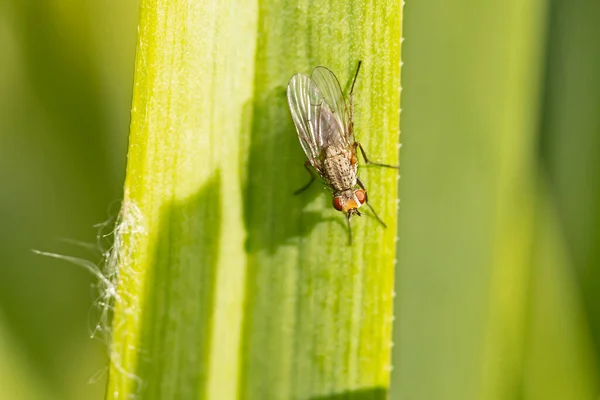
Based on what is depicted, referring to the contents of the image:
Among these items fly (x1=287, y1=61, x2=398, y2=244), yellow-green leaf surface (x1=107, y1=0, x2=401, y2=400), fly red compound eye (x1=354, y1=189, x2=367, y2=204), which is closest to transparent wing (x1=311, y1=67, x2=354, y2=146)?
fly (x1=287, y1=61, x2=398, y2=244)

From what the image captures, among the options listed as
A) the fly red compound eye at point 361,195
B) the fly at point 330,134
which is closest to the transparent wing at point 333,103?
the fly at point 330,134

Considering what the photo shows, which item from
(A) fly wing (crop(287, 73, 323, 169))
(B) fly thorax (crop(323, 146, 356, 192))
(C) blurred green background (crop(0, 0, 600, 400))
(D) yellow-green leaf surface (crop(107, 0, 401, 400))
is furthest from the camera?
(C) blurred green background (crop(0, 0, 600, 400))

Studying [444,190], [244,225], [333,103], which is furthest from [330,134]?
[244,225]

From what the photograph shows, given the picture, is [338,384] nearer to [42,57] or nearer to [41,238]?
[41,238]

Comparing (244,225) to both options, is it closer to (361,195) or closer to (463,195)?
(361,195)

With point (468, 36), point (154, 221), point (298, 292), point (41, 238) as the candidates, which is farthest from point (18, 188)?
Answer: point (468, 36)

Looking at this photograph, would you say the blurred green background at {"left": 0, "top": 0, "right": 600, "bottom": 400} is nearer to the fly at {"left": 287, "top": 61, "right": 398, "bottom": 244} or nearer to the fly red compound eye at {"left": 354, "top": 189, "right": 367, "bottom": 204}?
the fly at {"left": 287, "top": 61, "right": 398, "bottom": 244}

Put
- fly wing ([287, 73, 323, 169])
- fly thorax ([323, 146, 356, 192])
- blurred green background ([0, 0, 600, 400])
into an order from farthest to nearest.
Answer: blurred green background ([0, 0, 600, 400]) < fly thorax ([323, 146, 356, 192]) < fly wing ([287, 73, 323, 169])
